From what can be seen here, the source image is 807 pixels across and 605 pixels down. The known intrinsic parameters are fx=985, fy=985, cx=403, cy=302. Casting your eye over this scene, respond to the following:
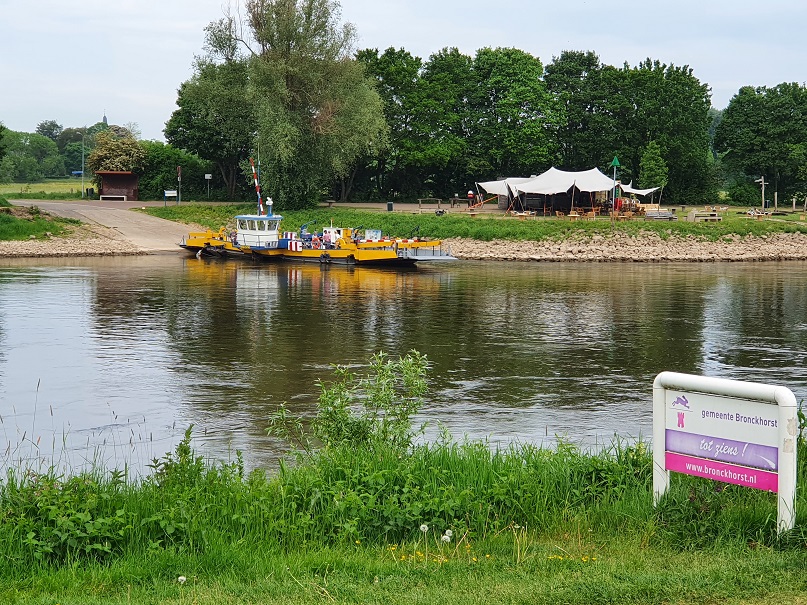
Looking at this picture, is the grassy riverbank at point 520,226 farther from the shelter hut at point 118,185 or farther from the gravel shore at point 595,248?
the shelter hut at point 118,185

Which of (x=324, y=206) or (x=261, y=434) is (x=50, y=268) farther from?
(x=261, y=434)

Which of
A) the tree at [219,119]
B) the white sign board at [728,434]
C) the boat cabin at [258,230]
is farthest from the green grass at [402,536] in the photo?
the tree at [219,119]

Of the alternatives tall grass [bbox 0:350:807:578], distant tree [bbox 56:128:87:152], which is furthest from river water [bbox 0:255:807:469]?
distant tree [bbox 56:128:87:152]

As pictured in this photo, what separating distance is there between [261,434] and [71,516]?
7111mm

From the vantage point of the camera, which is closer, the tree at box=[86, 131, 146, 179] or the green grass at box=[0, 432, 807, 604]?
the green grass at box=[0, 432, 807, 604]

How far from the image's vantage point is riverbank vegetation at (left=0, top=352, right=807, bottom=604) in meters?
6.73

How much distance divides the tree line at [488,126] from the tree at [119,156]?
0.41 metres

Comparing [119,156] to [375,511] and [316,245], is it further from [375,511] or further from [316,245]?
[375,511]

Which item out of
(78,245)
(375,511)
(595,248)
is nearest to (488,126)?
(595,248)

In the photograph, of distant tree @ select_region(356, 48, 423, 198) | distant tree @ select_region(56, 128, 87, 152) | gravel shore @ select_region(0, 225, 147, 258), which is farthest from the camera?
distant tree @ select_region(56, 128, 87, 152)

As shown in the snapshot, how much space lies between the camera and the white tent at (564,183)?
2422 inches

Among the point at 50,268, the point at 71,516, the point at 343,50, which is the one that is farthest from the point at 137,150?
the point at 71,516

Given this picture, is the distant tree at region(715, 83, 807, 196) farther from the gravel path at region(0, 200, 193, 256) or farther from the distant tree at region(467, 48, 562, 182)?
the gravel path at region(0, 200, 193, 256)

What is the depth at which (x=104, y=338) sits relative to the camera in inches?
1016
